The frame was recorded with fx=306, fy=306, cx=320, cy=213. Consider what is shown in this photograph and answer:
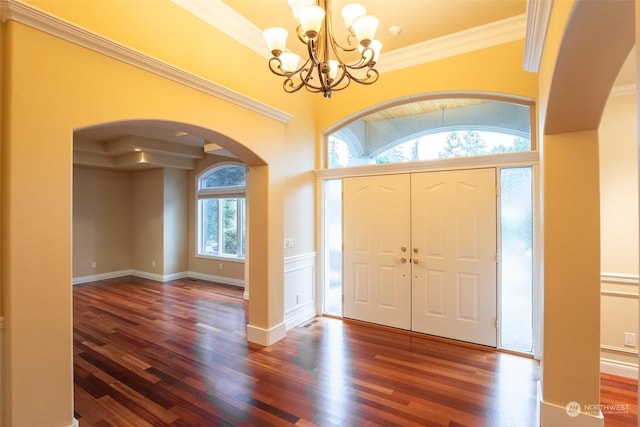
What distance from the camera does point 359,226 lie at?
14.1 feet

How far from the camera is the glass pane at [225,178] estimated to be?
675 centimetres

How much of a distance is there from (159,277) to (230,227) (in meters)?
2.01

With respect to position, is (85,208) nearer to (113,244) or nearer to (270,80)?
(113,244)

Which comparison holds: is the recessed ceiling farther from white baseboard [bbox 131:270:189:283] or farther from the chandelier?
white baseboard [bbox 131:270:189:283]

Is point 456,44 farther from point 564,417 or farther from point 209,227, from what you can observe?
point 209,227

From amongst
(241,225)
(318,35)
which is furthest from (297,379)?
(241,225)

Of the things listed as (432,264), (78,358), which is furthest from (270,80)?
(78,358)

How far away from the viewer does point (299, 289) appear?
424 centimetres

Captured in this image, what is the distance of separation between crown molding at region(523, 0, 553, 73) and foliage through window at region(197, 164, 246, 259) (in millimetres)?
5433

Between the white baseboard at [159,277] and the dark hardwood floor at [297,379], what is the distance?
2.40 m

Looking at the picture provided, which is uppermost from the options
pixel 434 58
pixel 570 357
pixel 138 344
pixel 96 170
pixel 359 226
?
pixel 434 58

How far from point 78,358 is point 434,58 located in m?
5.28

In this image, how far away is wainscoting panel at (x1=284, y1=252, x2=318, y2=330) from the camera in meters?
4.03

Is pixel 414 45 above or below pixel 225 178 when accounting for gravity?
above
